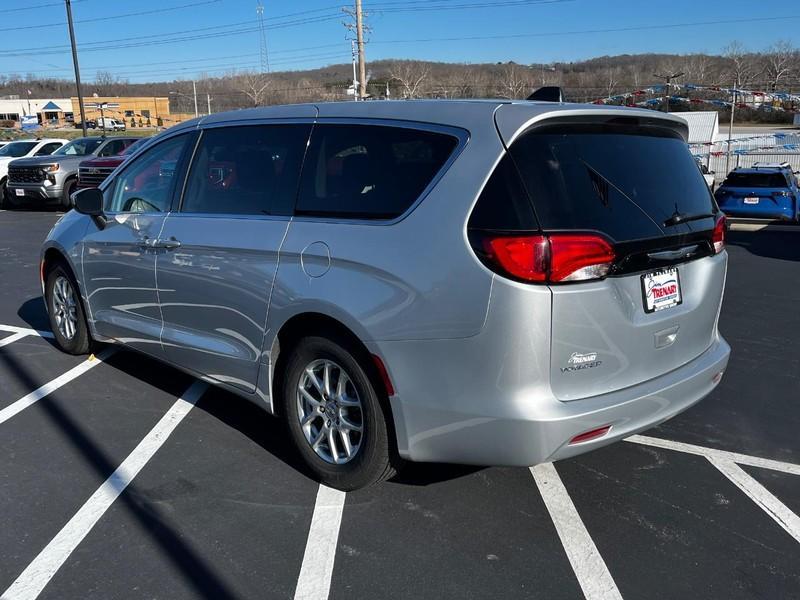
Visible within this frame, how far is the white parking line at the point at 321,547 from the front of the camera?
2.71 meters

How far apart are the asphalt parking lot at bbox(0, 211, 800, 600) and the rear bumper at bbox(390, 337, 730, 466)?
450mm

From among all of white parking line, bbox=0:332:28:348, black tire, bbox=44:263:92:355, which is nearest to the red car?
white parking line, bbox=0:332:28:348

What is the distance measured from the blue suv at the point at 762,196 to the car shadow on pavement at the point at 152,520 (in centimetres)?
1367

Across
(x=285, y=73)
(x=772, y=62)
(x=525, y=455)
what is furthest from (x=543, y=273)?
(x=285, y=73)

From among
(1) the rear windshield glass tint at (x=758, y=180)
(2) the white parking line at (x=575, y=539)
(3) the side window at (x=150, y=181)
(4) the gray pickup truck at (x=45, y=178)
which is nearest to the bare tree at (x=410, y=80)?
(4) the gray pickup truck at (x=45, y=178)

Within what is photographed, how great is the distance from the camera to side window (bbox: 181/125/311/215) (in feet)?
11.9

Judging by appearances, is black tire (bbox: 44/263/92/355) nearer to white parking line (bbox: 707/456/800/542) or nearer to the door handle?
the door handle

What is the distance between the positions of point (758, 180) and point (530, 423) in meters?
14.6

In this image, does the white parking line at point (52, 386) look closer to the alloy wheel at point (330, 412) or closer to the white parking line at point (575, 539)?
the alloy wheel at point (330, 412)

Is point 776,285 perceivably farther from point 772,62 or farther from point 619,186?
point 772,62

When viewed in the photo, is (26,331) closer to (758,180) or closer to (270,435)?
(270,435)

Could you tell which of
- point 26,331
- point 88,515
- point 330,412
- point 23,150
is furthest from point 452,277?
point 23,150

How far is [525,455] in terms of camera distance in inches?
108

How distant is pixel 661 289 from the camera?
300 centimetres
